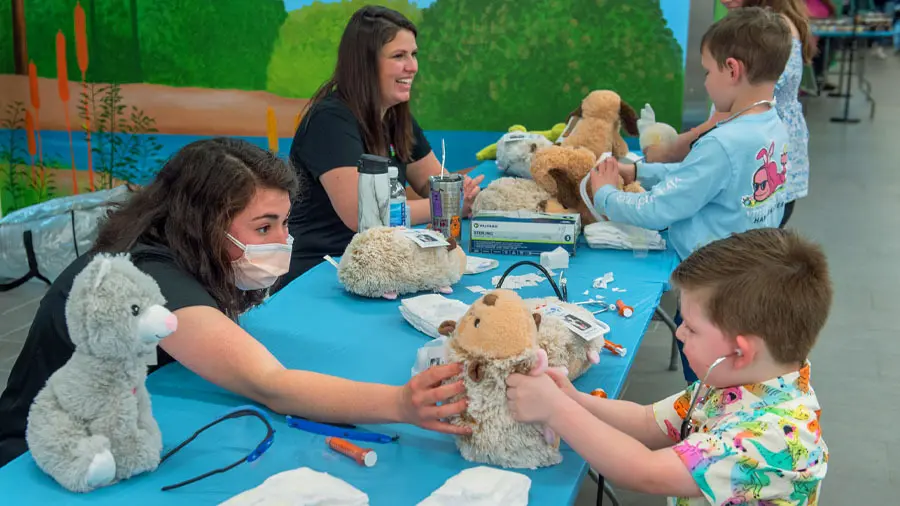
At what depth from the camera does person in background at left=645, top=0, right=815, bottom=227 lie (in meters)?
3.41

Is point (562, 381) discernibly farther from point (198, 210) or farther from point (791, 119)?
point (791, 119)

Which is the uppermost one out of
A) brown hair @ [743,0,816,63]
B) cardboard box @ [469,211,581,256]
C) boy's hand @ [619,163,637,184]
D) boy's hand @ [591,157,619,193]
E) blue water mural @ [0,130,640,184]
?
brown hair @ [743,0,816,63]

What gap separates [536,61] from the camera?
4637mm

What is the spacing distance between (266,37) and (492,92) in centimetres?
138


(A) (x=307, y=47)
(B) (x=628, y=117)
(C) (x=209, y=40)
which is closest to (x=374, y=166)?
(B) (x=628, y=117)

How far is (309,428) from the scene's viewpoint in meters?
1.51

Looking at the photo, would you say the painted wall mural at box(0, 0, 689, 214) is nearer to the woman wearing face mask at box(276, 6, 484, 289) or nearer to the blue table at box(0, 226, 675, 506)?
the woman wearing face mask at box(276, 6, 484, 289)

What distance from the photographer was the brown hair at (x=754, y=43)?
8.38ft

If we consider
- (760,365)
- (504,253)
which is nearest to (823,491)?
(504,253)

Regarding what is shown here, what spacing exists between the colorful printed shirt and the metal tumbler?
1336mm

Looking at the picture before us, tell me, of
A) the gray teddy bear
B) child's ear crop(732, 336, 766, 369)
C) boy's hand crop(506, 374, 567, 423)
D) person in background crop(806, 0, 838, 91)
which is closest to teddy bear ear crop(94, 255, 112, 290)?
the gray teddy bear

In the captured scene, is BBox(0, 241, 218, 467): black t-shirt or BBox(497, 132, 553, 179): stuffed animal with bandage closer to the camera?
BBox(0, 241, 218, 467): black t-shirt

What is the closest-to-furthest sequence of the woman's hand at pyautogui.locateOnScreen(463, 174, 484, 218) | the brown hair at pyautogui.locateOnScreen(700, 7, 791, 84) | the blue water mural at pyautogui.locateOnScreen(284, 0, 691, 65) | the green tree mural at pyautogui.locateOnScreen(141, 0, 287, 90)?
the brown hair at pyautogui.locateOnScreen(700, 7, 791, 84)
the woman's hand at pyautogui.locateOnScreen(463, 174, 484, 218)
the blue water mural at pyautogui.locateOnScreen(284, 0, 691, 65)
the green tree mural at pyautogui.locateOnScreen(141, 0, 287, 90)

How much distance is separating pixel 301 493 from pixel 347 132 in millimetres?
1774
